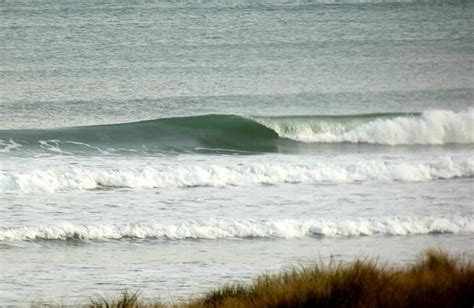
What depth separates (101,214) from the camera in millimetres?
8820

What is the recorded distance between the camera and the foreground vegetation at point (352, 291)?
15.3 ft

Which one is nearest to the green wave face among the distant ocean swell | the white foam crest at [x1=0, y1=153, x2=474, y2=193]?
the distant ocean swell

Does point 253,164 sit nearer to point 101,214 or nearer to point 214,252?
point 101,214

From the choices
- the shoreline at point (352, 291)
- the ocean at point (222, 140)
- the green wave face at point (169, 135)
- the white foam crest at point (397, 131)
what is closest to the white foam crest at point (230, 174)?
the ocean at point (222, 140)

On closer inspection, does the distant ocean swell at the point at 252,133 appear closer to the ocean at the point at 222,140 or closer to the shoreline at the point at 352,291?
the ocean at the point at 222,140

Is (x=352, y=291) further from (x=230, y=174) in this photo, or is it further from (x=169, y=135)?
(x=169, y=135)

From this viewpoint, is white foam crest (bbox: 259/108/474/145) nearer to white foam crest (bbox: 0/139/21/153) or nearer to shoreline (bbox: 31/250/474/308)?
white foam crest (bbox: 0/139/21/153)

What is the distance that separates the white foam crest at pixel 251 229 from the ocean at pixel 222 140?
19 mm

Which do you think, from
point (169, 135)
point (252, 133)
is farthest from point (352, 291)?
point (252, 133)

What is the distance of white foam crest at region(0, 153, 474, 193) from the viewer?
10.1m

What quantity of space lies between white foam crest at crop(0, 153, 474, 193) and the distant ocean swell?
1.91 meters

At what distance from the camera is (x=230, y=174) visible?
10531mm

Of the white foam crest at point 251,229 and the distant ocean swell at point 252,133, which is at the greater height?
the distant ocean swell at point 252,133

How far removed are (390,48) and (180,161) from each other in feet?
43.1
